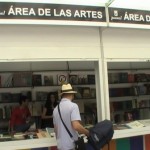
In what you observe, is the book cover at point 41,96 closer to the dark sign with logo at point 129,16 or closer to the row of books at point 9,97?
the row of books at point 9,97

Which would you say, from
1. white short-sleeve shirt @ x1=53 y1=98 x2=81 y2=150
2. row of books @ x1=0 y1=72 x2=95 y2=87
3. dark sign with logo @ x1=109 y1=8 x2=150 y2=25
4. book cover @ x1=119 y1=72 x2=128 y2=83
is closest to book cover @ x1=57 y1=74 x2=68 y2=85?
row of books @ x1=0 y1=72 x2=95 y2=87

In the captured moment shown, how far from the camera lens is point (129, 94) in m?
9.22

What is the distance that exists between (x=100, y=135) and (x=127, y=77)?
5239mm

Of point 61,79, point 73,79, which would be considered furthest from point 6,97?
point 73,79

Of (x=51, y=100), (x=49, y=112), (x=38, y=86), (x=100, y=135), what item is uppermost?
(x=38, y=86)

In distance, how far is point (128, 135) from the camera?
4.98m

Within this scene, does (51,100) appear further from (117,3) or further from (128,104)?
(117,3)

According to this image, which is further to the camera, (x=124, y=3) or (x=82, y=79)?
(x=82, y=79)

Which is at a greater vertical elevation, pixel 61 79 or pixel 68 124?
pixel 61 79

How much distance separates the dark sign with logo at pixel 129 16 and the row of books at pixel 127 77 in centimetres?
385

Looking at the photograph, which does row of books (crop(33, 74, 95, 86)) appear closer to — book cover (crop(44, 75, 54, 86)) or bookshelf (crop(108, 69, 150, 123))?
book cover (crop(44, 75, 54, 86))

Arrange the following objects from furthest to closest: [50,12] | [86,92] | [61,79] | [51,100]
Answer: [86,92] → [61,79] → [51,100] → [50,12]

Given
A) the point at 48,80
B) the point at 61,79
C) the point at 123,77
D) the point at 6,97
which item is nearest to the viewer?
the point at 6,97

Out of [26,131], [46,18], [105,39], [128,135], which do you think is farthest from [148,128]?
[46,18]
